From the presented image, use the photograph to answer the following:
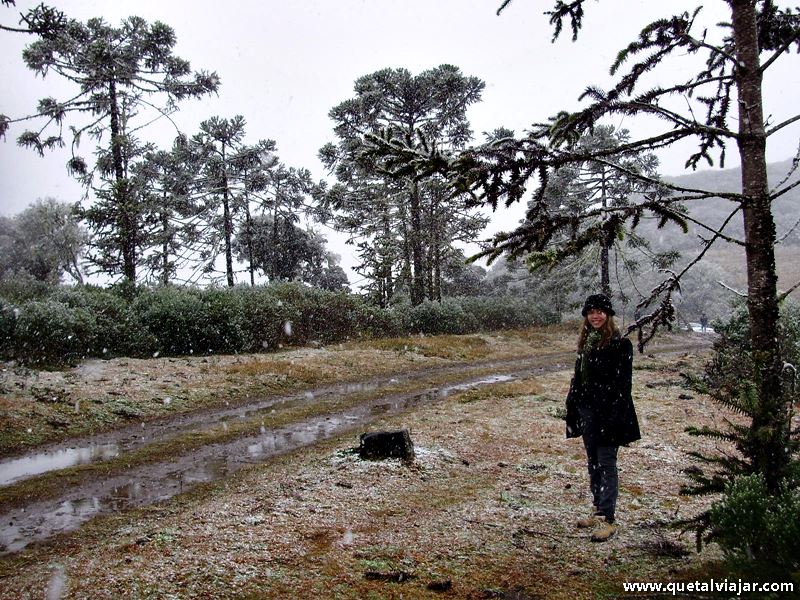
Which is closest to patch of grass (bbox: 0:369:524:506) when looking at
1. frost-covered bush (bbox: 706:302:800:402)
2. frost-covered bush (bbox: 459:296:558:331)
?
frost-covered bush (bbox: 706:302:800:402)

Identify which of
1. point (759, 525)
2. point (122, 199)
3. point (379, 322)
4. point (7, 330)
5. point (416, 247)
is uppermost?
point (122, 199)

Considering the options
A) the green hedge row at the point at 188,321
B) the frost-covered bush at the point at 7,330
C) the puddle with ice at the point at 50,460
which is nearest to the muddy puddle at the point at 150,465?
the puddle with ice at the point at 50,460

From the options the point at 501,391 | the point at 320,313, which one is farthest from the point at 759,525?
the point at 320,313

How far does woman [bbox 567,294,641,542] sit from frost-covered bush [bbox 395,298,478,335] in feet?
66.1

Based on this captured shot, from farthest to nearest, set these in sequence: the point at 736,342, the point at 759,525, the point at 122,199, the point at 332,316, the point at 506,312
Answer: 1. the point at 506,312
2. the point at 332,316
3. the point at 122,199
4. the point at 736,342
5. the point at 759,525

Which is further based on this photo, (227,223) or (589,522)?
(227,223)

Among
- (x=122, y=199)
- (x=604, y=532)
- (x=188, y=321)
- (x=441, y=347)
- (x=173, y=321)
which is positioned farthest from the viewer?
(x=441, y=347)

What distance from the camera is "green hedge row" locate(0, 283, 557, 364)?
43.3 ft

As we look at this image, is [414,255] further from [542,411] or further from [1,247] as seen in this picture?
[1,247]

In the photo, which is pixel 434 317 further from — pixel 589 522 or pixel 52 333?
pixel 589 522

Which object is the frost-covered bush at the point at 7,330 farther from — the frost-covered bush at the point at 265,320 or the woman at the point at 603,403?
the woman at the point at 603,403

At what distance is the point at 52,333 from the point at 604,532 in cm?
1435

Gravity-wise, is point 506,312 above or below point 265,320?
below

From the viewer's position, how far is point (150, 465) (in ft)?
22.4
